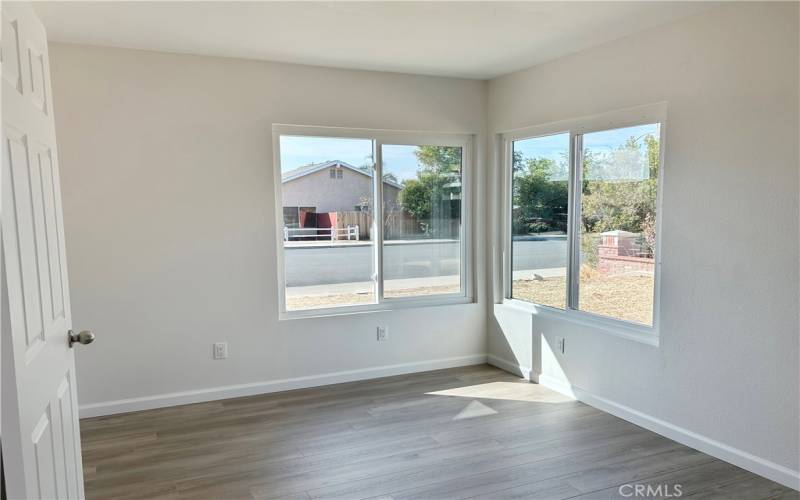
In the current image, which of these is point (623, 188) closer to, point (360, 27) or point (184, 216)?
point (360, 27)

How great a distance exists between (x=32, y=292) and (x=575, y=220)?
11.0 ft

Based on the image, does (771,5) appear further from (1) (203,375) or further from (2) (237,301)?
(1) (203,375)

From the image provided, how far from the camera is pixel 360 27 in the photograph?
3234 mm

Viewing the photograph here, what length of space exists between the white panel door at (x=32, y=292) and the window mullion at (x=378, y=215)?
108 inches

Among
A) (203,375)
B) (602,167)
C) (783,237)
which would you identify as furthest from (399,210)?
(783,237)

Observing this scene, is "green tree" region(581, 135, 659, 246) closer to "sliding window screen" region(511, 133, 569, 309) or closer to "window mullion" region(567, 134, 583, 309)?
"window mullion" region(567, 134, 583, 309)

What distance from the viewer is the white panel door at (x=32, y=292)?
4.37ft

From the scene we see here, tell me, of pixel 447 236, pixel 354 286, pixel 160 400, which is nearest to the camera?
pixel 160 400

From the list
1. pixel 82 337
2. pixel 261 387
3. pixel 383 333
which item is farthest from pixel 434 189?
pixel 82 337

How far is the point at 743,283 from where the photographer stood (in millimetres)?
2885

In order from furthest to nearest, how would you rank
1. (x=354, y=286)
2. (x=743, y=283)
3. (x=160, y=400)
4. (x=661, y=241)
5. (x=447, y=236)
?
1. (x=447, y=236)
2. (x=354, y=286)
3. (x=160, y=400)
4. (x=661, y=241)
5. (x=743, y=283)

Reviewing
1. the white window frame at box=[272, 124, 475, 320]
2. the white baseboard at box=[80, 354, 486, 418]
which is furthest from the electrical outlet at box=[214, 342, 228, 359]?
the white window frame at box=[272, 124, 475, 320]

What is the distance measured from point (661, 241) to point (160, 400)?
345 centimetres

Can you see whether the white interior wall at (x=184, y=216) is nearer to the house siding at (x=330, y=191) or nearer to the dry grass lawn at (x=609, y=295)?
the house siding at (x=330, y=191)
